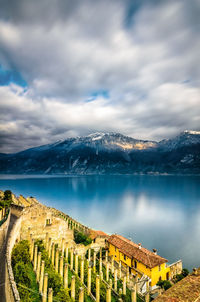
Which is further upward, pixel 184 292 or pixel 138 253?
pixel 184 292

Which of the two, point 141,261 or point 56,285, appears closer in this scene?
point 56,285

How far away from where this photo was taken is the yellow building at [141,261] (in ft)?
78.2

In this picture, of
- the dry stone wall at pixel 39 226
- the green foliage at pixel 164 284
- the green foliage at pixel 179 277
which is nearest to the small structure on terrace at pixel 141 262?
the green foliage at pixel 164 284

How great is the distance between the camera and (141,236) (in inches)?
1763

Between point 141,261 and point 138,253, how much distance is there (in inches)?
62.8

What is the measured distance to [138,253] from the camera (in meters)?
26.3

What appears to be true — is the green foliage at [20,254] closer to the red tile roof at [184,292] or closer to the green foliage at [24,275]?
the green foliage at [24,275]

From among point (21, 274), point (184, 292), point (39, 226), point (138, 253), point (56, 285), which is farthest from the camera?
point (138, 253)

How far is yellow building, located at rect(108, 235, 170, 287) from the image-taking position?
23.8 meters

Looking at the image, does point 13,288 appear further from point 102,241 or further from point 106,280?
point 102,241

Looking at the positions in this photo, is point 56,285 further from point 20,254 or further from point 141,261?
point 141,261

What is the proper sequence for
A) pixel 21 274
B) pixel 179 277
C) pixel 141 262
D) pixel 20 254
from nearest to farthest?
pixel 21 274 < pixel 20 254 < pixel 179 277 < pixel 141 262

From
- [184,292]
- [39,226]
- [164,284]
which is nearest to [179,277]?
[164,284]

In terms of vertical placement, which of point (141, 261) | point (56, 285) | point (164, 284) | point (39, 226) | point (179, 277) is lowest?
point (179, 277)
